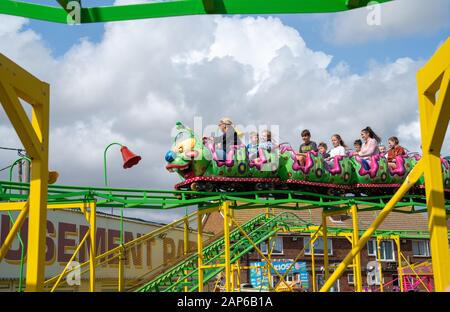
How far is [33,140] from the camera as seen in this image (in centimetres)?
385

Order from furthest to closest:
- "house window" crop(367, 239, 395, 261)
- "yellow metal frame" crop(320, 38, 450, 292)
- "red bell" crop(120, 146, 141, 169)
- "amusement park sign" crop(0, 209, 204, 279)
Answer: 1. "house window" crop(367, 239, 395, 261)
2. "amusement park sign" crop(0, 209, 204, 279)
3. "red bell" crop(120, 146, 141, 169)
4. "yellow metal frame" crop(320, 38, 450, 292)

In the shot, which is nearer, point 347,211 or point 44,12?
point 44,12

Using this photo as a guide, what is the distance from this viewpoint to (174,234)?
21.9 m

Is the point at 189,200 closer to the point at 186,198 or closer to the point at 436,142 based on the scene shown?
the point at 186,198

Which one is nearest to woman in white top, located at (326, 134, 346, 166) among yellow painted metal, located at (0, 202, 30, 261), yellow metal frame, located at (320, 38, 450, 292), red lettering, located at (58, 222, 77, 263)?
yellow metal frame, located at (320, 38, 450, 292)

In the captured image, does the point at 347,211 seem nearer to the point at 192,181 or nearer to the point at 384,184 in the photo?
the point at 384,184

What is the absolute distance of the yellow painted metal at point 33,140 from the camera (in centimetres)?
368

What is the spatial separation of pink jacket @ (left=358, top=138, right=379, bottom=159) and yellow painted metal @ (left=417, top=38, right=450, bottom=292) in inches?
293

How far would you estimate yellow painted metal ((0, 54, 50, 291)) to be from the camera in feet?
12.1

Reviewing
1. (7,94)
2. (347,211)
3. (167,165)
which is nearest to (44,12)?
(7,94)

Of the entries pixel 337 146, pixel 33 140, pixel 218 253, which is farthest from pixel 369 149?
pixel 33 140

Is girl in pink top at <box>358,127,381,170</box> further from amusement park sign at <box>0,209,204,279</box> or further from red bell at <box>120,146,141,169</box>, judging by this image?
amusement park sign at <box>0,209,204,279</box>

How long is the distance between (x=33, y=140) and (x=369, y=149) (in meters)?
8.63
